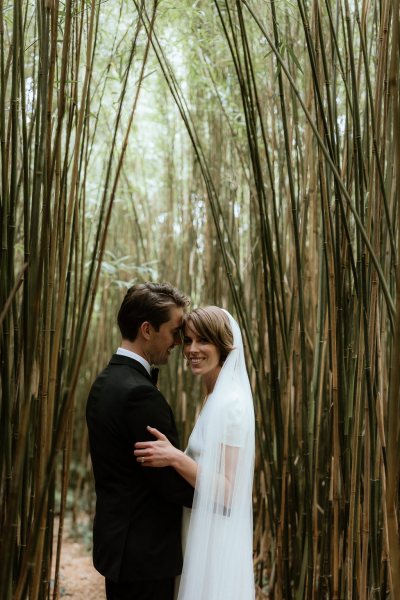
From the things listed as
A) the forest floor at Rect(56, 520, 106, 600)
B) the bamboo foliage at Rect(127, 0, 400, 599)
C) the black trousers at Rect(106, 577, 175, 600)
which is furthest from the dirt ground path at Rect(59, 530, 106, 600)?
the black trousers at Rect(106, 577, 175, 600)

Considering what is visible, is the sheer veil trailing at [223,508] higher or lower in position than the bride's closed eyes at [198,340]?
lower

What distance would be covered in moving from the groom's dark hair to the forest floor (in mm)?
2113

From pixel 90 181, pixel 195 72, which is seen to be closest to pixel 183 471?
pixel 195 72

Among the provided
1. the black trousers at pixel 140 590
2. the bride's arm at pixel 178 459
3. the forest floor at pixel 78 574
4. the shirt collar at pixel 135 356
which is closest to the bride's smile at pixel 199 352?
the shirt collar at pixel 135 356

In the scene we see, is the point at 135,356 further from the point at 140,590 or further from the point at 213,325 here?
the point at 140,590

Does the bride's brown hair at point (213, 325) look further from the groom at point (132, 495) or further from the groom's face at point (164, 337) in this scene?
the groom at point (132, 495)

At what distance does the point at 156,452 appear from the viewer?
138cm

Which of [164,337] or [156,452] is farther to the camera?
[164,337]

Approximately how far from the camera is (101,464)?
1.49 m

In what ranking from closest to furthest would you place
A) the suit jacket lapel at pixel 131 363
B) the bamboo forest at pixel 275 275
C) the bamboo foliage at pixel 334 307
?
1. the bamboo forest at pixel 275 275
2. the bamboo foliage at pixel 334 307
3. the suit jacket lapel at pixel 131 363

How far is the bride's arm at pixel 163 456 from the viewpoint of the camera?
1374 millimetres

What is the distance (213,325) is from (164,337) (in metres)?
0.13

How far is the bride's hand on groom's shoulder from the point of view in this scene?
→ 137 cm

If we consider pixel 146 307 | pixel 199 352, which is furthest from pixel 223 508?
pixel 146 307
